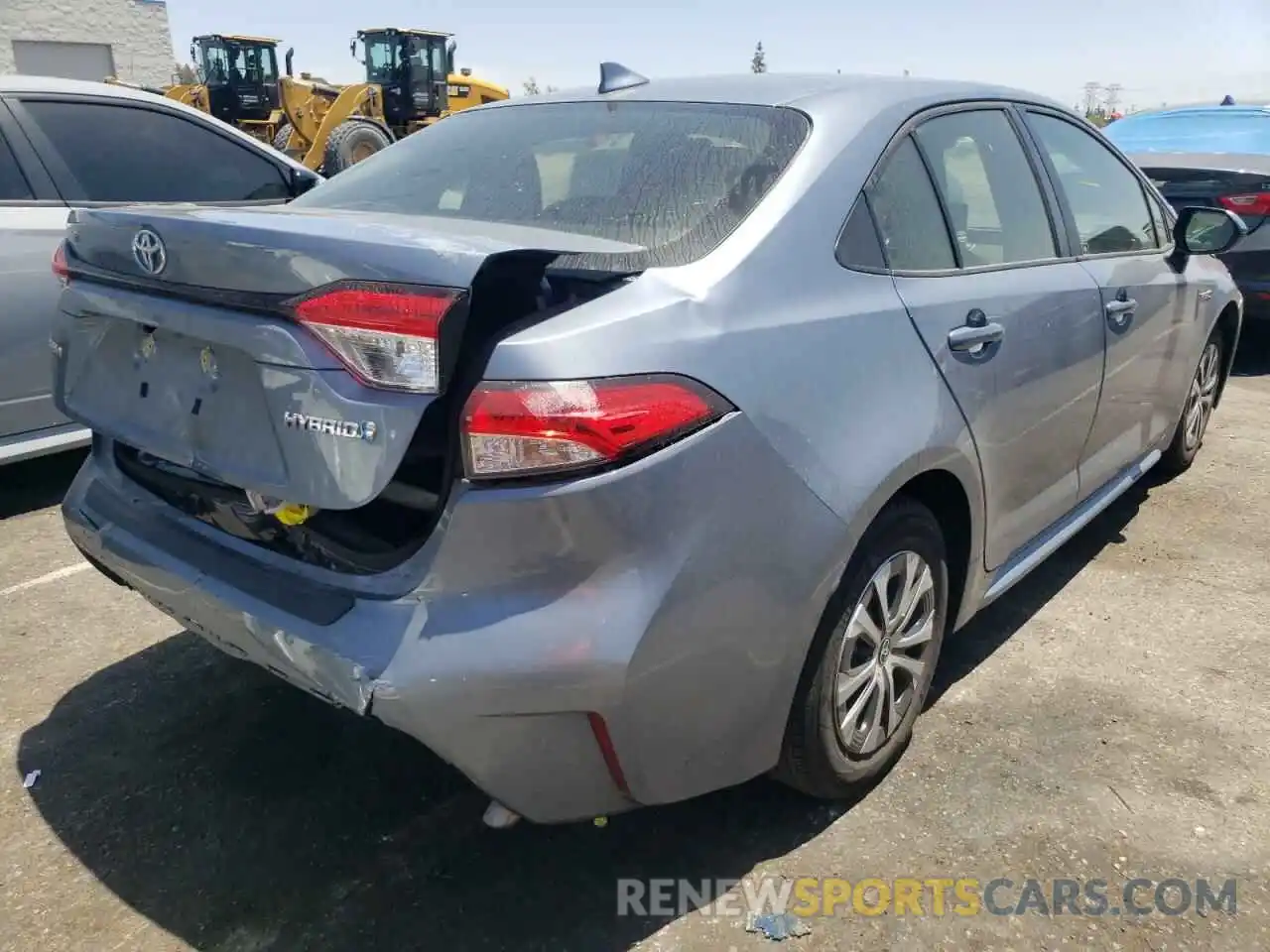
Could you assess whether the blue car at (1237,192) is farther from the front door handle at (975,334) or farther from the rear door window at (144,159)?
the rear door window at (144,159)

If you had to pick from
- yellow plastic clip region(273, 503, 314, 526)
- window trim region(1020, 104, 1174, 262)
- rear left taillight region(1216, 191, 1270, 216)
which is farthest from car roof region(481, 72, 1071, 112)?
rear left taillight region(1216, 191, 1270, 216)

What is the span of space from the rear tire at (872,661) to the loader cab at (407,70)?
16.6 metres

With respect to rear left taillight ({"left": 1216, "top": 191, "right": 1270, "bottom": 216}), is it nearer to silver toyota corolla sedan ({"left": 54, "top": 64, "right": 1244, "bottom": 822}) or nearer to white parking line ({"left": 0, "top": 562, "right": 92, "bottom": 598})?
silver toyota corolla sedan ({"left": 54, "top": 64, "right": 1244, "bottom": 822})

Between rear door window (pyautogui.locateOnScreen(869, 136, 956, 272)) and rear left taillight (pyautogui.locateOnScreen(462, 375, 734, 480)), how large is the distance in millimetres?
913

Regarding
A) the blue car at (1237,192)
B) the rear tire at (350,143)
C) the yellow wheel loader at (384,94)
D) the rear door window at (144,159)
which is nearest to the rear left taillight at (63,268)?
the rear door window at (144,159)

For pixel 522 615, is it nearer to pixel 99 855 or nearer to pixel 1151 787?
pixel 99 855

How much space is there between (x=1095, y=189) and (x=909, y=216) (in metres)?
1.37

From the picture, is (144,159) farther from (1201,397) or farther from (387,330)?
(1201,397)

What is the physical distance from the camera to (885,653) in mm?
2414

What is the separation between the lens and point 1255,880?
7.36 ft

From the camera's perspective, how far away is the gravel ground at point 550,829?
209 centimetres

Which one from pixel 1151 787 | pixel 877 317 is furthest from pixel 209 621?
pixel 1151 787

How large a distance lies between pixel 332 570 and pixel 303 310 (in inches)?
19.2

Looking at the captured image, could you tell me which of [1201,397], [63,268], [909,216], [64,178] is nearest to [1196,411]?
[1201,397]
